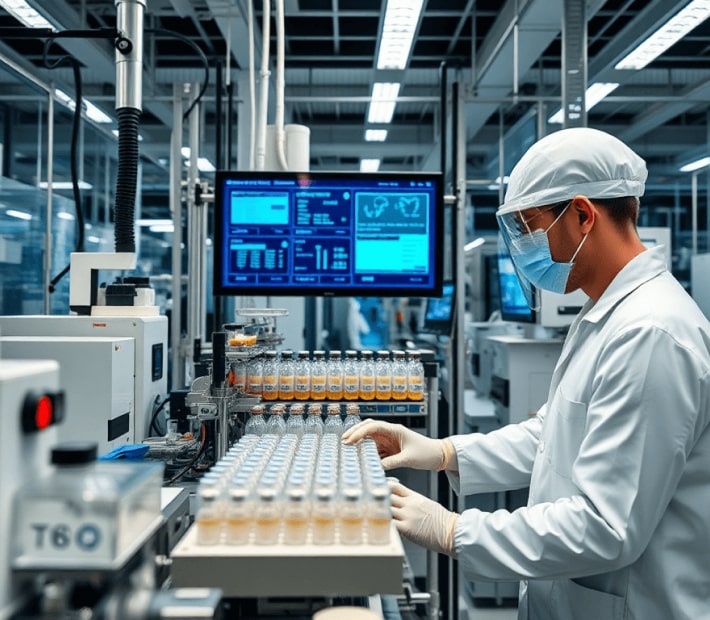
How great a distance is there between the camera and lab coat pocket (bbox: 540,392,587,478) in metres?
1.50

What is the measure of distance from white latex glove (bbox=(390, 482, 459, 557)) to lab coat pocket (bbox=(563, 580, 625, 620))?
33cm

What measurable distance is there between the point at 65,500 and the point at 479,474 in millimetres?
1311

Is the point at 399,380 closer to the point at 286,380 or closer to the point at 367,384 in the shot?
the point at 367,384

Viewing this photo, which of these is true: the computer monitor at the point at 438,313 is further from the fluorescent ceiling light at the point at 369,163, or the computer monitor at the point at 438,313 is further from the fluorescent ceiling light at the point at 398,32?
the fluorescent ceiling light at the point at 369,163

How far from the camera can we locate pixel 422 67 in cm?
732

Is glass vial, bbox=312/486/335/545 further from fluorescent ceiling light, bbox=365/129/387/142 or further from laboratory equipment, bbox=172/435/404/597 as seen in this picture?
fluorescent ceiling light, bbox=365/129/387/142

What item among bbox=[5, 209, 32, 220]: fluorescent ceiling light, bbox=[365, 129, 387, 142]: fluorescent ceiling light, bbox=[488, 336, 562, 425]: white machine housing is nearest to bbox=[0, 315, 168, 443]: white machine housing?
bbox=[488, 336, 562, 425]: white machine housing

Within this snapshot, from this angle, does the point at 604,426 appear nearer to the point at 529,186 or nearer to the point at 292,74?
the point at 529,186

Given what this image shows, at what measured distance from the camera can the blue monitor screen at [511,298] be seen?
13.9ft

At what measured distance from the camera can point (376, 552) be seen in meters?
0.99

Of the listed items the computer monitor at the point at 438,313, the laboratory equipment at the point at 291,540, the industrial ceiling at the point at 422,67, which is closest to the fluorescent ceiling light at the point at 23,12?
the industrial ceiling at the point at 422,67

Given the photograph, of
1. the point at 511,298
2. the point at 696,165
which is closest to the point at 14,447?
the point at 511,298

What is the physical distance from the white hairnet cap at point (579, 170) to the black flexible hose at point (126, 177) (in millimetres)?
1341

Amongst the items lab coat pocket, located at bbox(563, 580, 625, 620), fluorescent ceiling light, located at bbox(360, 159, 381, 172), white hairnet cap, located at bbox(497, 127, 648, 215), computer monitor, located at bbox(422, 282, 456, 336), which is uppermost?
fluorescent ceiling light, located at bbox(360, 159, 381, 172)
